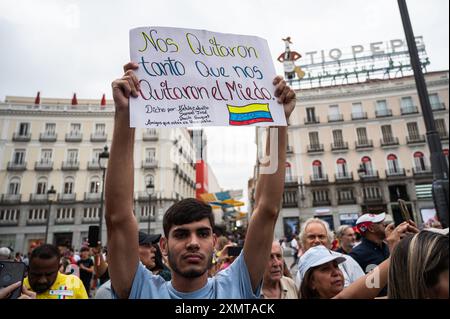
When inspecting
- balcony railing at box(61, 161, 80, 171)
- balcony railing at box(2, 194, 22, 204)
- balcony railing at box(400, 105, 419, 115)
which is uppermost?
balcony railing at box(400, 105, 419, 115)

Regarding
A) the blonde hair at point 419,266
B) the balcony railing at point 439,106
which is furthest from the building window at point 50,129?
the balcony railing at point 439,106

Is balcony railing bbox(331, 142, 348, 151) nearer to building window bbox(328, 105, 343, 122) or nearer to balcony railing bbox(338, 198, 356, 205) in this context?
building window bbox(328, 105, 343, 122)

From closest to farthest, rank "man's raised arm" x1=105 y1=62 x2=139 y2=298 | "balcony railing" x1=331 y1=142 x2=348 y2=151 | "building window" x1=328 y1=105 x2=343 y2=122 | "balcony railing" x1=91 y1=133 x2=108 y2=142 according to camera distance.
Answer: "man's raised arm" x1=105 y1=62 x2=139 y2=298 → "balcony railing" x1=331 y1=142 x2=348 y2=151 → "building window" x1=328 y1=105 x2=343 y2=122 → "balcony railing" x1=91 y1=133 x2=108 y2=142

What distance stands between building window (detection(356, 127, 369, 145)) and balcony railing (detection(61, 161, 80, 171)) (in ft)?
107

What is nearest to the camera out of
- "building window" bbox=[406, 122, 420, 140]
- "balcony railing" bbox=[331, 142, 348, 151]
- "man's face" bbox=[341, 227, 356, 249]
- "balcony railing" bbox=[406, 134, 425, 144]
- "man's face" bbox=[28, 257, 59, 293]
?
"man's face" bbox=[28, 257, 59, 293]

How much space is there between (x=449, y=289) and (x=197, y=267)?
44.5 inches

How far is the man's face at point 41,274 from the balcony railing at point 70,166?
112 feet

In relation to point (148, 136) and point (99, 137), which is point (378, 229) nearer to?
point (148, 136)

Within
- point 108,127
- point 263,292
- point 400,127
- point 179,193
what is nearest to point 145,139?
point 108,127

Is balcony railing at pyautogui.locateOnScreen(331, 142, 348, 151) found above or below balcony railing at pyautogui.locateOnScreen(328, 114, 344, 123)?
below

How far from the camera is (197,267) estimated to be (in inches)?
63.6

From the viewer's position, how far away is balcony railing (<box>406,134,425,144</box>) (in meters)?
30.9

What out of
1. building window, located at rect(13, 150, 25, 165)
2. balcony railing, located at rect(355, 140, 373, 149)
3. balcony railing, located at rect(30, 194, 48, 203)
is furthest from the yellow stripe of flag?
building window, located at rect(13, 150, 25, 165)
